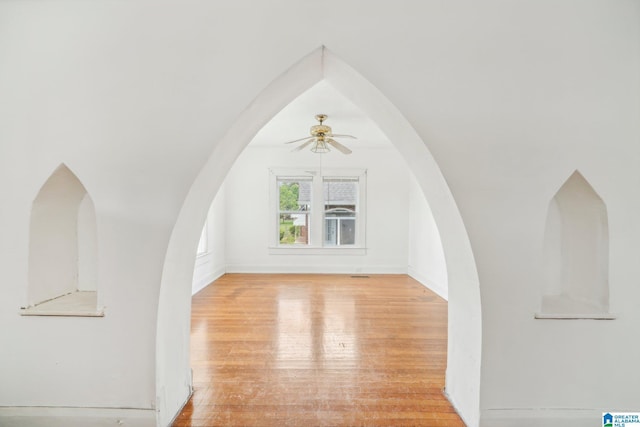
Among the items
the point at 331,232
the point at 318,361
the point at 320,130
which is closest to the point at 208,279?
the point at 331,232

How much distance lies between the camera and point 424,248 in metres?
5.78

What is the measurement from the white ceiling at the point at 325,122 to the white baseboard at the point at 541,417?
8.79ft

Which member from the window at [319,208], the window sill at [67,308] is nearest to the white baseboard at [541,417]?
the window sill at [67,308]

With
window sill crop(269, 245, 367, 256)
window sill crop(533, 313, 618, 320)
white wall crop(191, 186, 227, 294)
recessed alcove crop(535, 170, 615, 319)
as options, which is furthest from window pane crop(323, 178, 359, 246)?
window sill crop(533, 313, 618, 320)

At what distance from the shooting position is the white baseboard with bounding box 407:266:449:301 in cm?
480

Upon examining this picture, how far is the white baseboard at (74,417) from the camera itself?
1.75 meters

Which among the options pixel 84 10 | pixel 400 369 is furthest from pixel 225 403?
pixel 84 10

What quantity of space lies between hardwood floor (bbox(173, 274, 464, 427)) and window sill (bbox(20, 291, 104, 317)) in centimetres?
82

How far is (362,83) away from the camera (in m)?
1.76

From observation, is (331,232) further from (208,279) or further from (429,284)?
(208,279)

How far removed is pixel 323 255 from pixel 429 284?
224cm

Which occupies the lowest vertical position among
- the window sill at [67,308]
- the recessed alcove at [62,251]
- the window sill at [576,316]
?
the window sill at [67,308]

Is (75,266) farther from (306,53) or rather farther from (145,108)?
(306,53)

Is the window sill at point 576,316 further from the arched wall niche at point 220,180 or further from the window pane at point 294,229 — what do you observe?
the window pane at point 294,229
